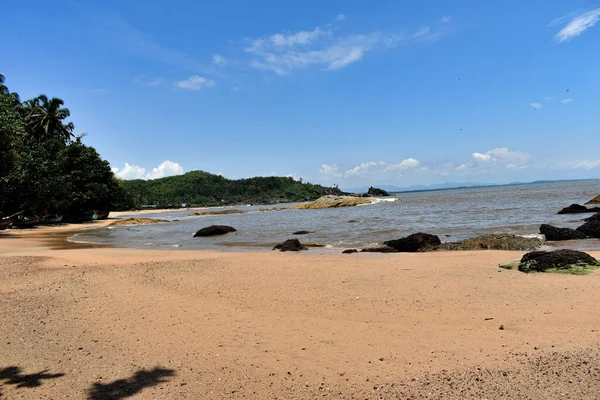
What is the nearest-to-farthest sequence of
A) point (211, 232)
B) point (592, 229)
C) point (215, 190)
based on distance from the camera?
point (592, 229) < point (211, 232) < point (215, 190)

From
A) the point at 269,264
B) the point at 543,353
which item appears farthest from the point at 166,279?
the point at 543,353

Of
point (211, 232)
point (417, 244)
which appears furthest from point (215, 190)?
point (417, 244)

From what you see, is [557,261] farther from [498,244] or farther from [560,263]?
[498,244]

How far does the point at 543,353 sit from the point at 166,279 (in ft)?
26.3

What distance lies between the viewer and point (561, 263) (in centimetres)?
913

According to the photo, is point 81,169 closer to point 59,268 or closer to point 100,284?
point 59,268

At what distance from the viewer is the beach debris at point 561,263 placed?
8917 millimetres

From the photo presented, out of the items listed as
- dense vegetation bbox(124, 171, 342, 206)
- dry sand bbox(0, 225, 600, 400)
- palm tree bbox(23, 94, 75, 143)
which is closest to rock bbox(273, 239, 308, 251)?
dry sand bbox(0, 225, 600, 400)

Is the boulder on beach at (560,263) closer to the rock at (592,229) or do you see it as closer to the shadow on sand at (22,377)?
the rock at (592,229)

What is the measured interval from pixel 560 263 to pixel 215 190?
149 meters

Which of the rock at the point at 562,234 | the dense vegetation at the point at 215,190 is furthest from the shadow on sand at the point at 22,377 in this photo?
the dense vegetation at the point at 215,190

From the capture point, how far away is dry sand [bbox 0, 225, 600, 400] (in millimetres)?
3980

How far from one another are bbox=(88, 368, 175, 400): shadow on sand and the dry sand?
0.02 metres

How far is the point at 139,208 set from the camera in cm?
10575
